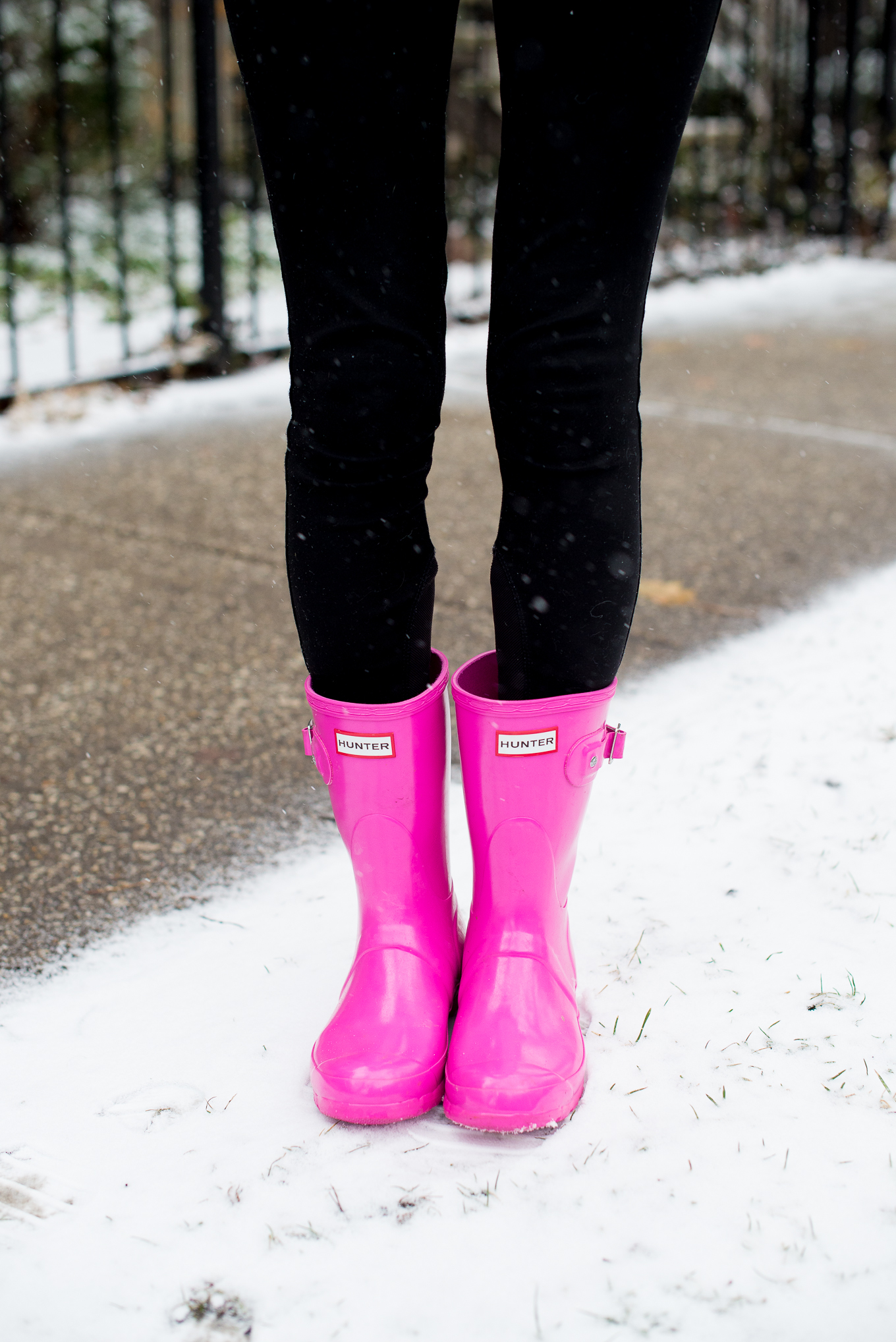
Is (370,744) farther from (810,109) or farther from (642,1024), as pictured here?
(810,109)

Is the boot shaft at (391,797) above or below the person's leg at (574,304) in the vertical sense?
below

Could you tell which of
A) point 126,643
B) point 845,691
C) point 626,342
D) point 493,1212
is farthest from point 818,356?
point 493,1212

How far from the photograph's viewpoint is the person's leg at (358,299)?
963 millimetres

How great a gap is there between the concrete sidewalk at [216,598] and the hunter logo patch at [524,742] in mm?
523

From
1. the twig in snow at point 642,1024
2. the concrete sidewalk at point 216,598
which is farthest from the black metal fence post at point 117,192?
the twig in snow at point 642,1024

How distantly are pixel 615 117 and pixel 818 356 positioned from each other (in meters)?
3.51

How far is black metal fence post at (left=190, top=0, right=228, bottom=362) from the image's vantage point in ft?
12.0

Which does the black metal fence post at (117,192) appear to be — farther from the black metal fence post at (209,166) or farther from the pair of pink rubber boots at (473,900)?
the pair of pink rubber boots at (473,900)

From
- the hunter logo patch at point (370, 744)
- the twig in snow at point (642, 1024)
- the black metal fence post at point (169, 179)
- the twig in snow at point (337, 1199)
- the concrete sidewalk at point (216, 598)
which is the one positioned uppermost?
the black metal fence post at point (169, 179)

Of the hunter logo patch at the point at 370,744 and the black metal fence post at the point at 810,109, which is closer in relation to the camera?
the hunter logo patch at the point at 370,744

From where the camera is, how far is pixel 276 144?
1.00 metres

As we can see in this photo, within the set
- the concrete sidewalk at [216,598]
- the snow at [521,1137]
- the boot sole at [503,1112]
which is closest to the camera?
the snow at [521,1137]

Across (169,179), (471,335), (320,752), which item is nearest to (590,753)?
(320,752)

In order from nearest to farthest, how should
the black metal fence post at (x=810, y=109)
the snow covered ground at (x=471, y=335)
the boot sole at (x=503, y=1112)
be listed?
the boot sole at (x=503, y=1112), the snow covered ground at (x=471, y=335), the black metal fence post at (x=810, y=109)
